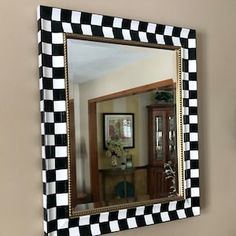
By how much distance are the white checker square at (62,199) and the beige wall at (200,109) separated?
0.08 metres

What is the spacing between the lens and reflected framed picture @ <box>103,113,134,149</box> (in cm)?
151

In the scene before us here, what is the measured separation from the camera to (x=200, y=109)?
70.3 inches

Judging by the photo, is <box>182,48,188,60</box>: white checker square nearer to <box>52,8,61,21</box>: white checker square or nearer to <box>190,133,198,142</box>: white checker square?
<box>190,133,198,142</box>: white checker square

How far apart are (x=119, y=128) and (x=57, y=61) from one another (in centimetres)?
40

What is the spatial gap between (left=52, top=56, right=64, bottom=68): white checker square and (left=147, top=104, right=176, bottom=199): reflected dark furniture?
468 millimetres

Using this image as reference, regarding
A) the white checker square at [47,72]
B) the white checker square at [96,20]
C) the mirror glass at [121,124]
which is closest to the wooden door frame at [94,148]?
the mirror glass at [121,124]

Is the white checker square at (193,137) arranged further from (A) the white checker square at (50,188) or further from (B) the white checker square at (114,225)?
(A) the white checker square at (50,188)

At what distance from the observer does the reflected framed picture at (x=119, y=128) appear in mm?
1509

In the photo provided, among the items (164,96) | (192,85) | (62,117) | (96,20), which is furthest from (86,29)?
(192,85)

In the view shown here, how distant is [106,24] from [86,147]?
544 millimetres

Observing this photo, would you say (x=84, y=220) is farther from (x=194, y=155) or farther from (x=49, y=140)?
(x=194, y=155)

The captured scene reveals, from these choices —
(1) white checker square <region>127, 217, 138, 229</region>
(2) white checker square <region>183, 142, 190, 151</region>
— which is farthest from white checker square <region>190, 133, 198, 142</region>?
(1) white checker square <region>127, 217, 138, 229</region>

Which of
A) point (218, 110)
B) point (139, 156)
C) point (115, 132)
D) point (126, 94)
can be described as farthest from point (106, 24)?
point (218, 110)

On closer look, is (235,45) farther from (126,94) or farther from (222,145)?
(126,94)
